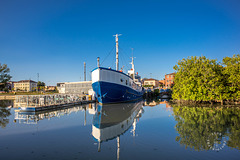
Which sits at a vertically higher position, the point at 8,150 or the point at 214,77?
the point at 214,77

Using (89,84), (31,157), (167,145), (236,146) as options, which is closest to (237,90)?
(236,146)

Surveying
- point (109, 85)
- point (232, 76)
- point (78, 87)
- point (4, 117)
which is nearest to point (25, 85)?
point (78, 87)

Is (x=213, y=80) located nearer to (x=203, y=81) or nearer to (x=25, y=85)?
(x=203, y=81)

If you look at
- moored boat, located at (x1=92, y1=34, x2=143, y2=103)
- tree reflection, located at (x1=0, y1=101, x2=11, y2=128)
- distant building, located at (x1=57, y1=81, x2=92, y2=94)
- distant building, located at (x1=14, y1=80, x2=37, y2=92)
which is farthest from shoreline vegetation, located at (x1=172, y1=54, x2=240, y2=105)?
distant building, located at (x1=14, y1=80, x2=37, y2=92)

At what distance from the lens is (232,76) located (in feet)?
85.7

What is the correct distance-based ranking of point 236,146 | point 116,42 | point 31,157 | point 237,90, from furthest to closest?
point 116,42, point 237,90, point 236,146, point 31,157

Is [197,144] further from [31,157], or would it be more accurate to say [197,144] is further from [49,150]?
[31,157]

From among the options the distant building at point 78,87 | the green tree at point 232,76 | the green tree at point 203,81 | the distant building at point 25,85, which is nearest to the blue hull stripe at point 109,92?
the green tree at point 203,81

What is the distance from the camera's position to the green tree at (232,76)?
26281 millimetres

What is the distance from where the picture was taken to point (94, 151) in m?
7.44

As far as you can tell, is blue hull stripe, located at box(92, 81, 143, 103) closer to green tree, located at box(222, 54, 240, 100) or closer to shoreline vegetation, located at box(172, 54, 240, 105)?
shoreline vegetation, located at box(172, 54, 240, 105)

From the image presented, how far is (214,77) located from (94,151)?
27342 millimetres

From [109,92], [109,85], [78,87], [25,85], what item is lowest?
[109,92]

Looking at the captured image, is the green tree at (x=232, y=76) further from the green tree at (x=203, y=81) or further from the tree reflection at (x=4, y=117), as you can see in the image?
the tree reflection at (x=4, y=117)
